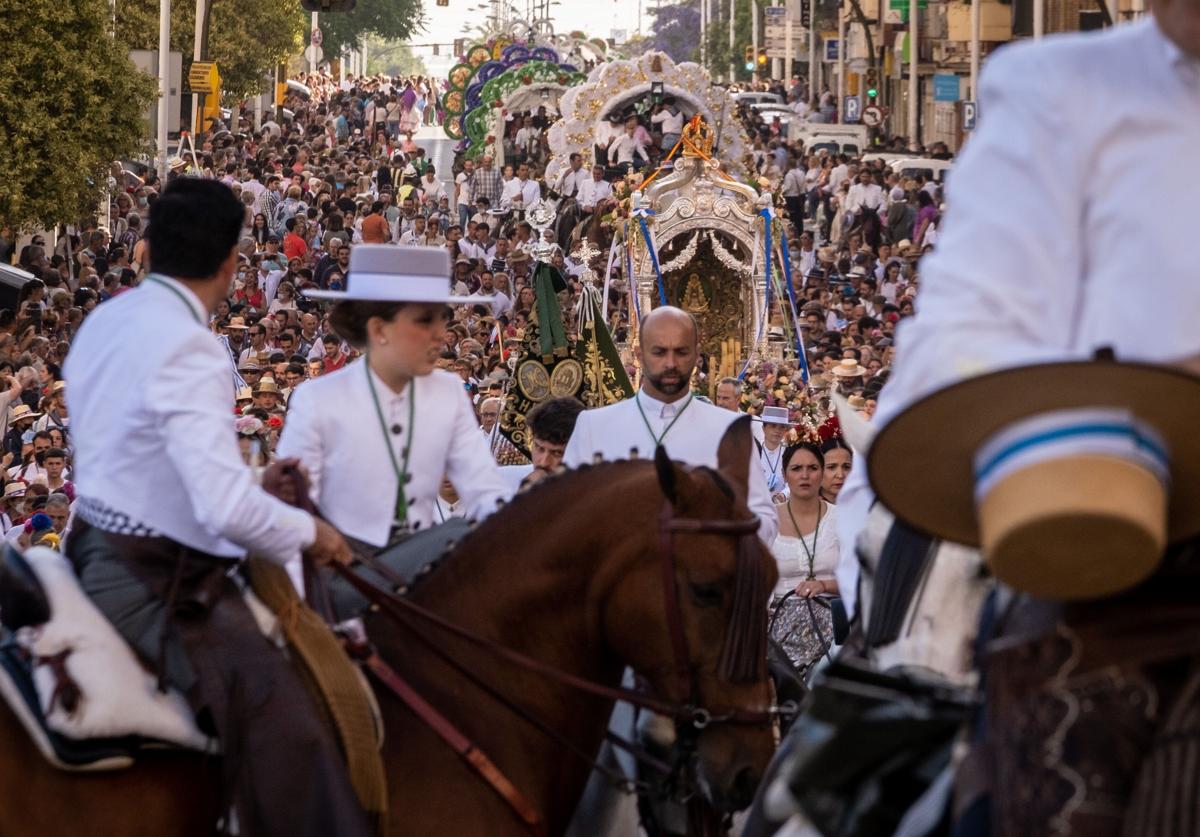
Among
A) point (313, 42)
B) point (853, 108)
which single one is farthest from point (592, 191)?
point (313, 42)

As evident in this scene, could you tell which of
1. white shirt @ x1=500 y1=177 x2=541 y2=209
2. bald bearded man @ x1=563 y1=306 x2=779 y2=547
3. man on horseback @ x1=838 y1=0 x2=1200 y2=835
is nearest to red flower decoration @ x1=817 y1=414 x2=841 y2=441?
bald bearded man @ x1=563 y1=306 x2=779 y2=547

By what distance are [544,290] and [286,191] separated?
75.1ft

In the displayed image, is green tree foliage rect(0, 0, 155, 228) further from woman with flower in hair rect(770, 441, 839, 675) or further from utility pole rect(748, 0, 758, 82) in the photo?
utility pole rect(748, 0, 758, 82)

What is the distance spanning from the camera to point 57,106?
26484mm

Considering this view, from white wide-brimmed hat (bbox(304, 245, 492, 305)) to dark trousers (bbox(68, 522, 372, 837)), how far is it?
1116mm

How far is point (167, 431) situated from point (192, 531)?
0.37m

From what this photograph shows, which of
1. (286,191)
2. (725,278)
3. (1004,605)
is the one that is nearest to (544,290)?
(1004,605)

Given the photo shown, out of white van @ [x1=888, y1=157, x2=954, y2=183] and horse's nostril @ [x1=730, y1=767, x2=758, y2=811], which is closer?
horse's nostril @ [x1=730, y1=767, x2=758, y2=811]

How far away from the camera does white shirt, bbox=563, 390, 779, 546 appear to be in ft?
28.9

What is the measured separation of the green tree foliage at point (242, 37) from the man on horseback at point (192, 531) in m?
→ 40.5

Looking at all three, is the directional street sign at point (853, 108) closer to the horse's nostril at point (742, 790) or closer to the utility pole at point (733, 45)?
the utility pole at point (733, 45)

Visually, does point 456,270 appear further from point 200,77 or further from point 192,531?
point 192,531

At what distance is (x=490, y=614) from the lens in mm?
6191

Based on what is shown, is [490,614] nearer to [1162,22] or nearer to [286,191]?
[1162,22]
